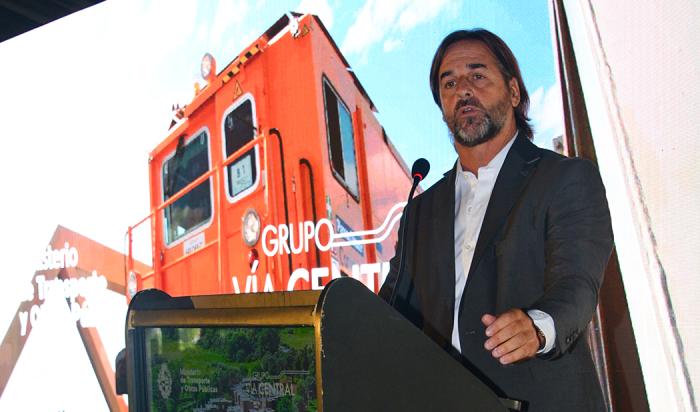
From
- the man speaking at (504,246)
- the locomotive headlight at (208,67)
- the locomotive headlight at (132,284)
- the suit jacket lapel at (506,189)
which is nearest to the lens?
the man speaking at (504,246)

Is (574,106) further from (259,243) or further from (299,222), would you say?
(259,243)

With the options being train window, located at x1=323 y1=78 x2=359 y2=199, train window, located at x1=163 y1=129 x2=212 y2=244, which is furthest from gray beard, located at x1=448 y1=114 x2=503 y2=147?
train window, located at x1=163 y1=129 x2=212 y2=244

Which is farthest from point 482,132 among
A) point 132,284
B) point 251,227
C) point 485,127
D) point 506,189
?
point 132,284

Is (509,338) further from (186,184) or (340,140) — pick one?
(186,184)

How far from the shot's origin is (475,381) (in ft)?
2.88

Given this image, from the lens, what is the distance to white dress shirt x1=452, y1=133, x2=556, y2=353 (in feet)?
4.85

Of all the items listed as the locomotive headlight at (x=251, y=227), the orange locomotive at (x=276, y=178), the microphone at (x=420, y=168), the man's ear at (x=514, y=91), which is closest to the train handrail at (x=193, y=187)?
the orange locomotive at (x=276, y=178)

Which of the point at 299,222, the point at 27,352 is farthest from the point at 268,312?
the point at 27,352

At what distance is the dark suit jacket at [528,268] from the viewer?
1184mm

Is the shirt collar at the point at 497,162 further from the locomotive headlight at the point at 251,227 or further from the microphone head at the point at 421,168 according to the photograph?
the locomotive headlight at the point at 251,227

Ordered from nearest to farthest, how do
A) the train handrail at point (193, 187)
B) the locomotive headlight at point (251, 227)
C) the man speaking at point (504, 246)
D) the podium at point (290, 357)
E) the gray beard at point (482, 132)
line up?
the podium at point (290, 357), the man speaking at point (504, 246), the gray beard at point (482, 132), the locomotive headlight at point (251, 227), the train handrail at point (193, 187)

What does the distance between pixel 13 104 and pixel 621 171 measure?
3.33 meters

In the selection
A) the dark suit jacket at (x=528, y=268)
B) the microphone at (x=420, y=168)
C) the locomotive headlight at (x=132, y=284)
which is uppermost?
the locomotive headlight at (x=132, y=284)

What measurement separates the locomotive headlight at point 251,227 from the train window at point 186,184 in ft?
0.81
